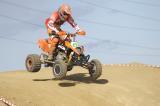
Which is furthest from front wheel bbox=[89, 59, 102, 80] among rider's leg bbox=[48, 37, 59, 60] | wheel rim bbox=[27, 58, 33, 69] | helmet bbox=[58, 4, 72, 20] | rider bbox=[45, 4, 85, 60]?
wheel rim bbox=[27, 58, 33, 69]

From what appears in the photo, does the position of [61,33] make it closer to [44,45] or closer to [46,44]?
[46,44]

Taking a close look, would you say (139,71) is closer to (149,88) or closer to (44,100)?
(149,88)

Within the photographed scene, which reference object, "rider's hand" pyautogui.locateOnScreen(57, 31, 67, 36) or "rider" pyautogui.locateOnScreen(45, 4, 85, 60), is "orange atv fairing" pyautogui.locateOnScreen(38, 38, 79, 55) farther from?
"rider's hand" pyautogui.locateOnScreen(57, 31, 67, 36)

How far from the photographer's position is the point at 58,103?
1360cm

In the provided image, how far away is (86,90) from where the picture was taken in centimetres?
1559

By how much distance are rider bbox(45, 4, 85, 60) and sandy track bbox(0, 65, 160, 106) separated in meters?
1.59

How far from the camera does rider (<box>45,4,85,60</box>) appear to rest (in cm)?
Result: 1605

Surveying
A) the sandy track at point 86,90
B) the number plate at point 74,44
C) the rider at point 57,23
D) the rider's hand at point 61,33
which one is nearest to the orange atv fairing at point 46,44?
the rider at point 57,23

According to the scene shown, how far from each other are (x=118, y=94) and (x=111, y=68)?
18.1ft

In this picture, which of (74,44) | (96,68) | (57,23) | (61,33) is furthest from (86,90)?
(57,23)

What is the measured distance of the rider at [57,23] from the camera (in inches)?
632

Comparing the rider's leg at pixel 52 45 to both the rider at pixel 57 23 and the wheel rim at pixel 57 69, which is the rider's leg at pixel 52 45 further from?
the wheel rim at pixel 57 69

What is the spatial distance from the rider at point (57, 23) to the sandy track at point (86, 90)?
1.59 metres

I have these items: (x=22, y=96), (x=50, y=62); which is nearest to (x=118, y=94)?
(x=50, y=62)
